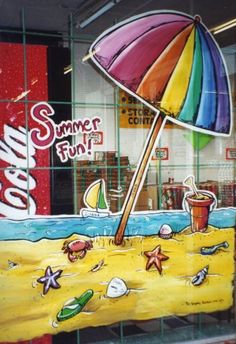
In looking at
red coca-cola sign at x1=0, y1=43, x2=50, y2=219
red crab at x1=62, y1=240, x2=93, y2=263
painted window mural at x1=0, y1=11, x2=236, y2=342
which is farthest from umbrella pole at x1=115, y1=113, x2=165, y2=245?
red coca-cola sign at x1=0, y1=43, x2=50, y2=219

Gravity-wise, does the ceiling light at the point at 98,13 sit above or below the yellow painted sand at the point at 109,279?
above

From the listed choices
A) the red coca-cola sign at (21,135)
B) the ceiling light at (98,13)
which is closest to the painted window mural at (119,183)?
the red coca-cola sign at (21,135)

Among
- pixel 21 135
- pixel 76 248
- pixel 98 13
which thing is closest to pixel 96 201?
pixel 76 248

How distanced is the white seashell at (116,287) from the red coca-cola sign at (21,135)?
79 cm

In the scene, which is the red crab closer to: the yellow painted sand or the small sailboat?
the yellow painted sand

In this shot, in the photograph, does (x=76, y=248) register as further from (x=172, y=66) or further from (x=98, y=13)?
(x=98, y=13)

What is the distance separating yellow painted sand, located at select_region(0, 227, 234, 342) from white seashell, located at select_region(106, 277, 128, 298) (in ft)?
0.11

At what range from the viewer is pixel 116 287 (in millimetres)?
3658

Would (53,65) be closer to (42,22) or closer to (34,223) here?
(42,22)

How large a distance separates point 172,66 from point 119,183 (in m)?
1.05

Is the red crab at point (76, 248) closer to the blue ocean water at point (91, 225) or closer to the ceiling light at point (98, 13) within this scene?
the blue ocean water at point (91, 225)

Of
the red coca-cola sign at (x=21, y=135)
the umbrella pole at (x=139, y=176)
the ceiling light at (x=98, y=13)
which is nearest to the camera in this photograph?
the red coca-cola sign at (x=21, y=135)

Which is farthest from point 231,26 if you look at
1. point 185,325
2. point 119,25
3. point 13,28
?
point 185,325

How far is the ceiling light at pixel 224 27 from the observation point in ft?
12.5
